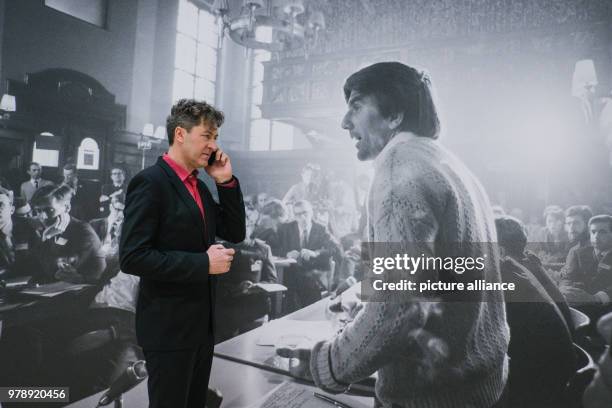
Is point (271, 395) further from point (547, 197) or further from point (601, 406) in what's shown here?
point (547, 197)

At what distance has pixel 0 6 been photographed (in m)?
2.50

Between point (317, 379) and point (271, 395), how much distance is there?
0.25 metres

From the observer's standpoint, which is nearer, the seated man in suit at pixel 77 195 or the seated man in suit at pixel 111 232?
the seated man in suit at pixel 77 195

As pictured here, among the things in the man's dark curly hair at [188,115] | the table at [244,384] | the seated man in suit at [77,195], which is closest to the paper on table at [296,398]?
the table at [244,384]

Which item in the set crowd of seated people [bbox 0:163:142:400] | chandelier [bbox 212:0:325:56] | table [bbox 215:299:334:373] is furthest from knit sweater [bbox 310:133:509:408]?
crowd of seated people [bbox 0:163:142:400]

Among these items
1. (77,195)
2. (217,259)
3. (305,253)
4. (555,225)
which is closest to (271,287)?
(305,253)

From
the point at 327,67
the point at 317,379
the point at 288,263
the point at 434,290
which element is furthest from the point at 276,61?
the point at 317,379

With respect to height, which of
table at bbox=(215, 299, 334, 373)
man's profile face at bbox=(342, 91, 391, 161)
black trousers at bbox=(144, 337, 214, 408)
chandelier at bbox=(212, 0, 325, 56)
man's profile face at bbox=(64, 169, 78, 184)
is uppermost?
chandelier at bbox=(212, 0, 325, 56)

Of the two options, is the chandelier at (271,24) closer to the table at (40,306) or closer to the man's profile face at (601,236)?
the table at (40,306)

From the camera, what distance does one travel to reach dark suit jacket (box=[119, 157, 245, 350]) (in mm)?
1300

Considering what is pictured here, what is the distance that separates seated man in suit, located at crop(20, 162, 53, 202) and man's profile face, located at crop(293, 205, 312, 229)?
69.4 inches

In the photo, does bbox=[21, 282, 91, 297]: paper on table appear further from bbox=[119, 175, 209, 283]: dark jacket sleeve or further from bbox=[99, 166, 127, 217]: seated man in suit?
bbox=[119, 175, 209, 283]: dark jacket sleeve

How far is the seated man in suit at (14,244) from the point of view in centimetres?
257

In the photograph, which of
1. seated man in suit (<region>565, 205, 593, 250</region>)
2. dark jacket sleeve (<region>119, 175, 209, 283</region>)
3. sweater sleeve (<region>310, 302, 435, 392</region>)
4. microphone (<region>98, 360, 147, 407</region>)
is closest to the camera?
dark jacket sleeve (<region>119, 175, 209, 283</region>)
